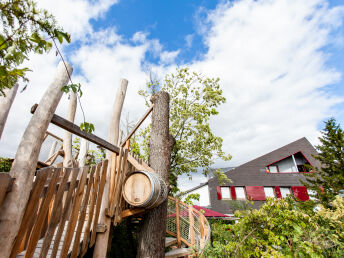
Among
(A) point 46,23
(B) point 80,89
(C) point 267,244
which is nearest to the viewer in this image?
(A) point 46,23

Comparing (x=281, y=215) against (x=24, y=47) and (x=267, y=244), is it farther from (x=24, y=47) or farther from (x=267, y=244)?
(x=24, y=47)

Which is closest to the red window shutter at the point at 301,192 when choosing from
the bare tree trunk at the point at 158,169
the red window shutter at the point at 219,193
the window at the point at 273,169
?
the window at the point at 273,169

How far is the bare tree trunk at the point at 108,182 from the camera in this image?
2492 mm

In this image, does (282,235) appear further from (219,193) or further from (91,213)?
(219,193)

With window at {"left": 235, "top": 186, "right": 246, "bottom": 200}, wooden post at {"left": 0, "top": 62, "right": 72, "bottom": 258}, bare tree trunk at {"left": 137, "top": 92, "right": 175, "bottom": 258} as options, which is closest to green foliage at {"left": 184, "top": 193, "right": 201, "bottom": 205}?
bare tree trunk at {"left": 137, "top": 92, "right": 175, "bottom": 258}

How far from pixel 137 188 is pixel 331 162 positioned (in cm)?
1648

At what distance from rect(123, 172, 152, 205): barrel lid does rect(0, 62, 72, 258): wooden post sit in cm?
132

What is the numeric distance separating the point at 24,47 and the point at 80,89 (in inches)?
22.0

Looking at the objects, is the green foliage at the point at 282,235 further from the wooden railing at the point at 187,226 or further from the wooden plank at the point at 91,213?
the wooden railing at the point at 187,226

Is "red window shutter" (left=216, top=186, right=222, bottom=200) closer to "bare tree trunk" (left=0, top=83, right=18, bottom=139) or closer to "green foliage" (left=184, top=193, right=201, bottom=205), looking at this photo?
"green foliage" (left=184, top=193, right=201, bottom=205)

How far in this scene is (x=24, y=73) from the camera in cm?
156

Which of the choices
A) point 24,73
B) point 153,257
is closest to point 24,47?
point 24,73

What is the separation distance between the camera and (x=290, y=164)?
20.2 meters

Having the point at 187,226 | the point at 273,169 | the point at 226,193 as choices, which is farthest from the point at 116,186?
the point at 273,169
